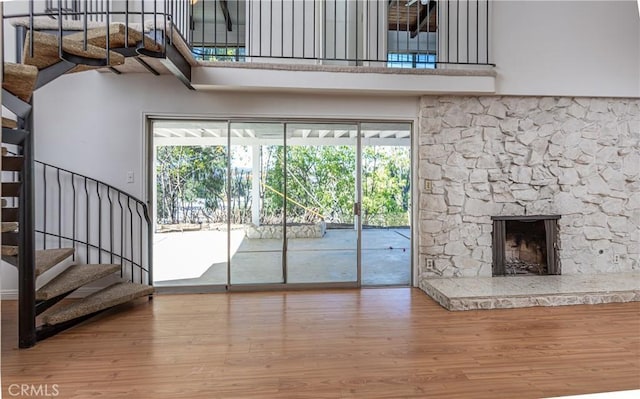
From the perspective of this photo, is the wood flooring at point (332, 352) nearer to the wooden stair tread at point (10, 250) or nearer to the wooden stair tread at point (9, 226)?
the wooden stair tread at point (10, 250)

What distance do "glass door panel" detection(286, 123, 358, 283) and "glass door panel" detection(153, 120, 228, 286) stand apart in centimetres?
90

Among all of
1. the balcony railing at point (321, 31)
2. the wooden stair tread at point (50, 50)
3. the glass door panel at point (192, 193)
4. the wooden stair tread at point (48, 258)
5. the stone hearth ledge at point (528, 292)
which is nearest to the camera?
the wooden stair tread at point (50, 50)

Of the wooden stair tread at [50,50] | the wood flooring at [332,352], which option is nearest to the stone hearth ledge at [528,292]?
the wood flooring at [332,352]

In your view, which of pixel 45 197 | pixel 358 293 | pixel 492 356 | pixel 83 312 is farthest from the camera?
pixel 358 293

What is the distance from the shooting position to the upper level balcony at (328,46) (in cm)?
389

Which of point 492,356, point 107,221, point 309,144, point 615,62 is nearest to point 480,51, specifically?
point 615,62

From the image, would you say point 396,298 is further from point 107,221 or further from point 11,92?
point 11,92

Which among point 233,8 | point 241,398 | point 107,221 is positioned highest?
point 233,8

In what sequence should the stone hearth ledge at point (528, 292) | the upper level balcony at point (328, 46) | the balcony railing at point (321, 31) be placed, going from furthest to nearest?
the balcony railing at point (321, 31) → the upper level balcony at point (328, 46) → the stone hearth ledge at point (528, 292)

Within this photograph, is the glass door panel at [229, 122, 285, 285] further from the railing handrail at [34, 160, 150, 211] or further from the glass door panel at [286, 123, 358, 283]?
the railing handrail at [34, 160, 150, 211]

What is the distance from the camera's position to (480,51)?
443 centimetres

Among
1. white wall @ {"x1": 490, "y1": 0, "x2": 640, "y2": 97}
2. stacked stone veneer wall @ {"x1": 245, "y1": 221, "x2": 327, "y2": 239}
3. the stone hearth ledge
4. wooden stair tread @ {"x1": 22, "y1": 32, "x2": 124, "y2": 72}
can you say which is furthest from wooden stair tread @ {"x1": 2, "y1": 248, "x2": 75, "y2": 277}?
white wall @ {"x1": 490, "y1": 0, "x2": 640, "y2": 97}

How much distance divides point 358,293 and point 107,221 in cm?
305

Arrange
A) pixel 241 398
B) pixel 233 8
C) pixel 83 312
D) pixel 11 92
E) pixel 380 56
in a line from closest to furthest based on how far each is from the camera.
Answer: pixel 241 398, pixel 11 92, pixel 83 312, pixel 380 56, pixel 233 8
